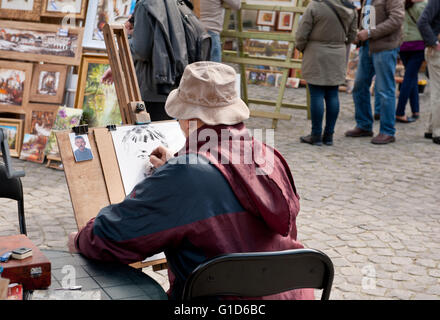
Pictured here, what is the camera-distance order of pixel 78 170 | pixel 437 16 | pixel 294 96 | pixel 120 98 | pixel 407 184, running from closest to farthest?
pixel 78 170 < pixel 120 98 < pixel 407 184 < pixel 437 16 < pixel 294 96

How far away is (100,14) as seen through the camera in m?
6.13

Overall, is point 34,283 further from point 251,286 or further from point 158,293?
point 251,286

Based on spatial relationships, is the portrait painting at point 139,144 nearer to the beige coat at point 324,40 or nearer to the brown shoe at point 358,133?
the beige coat at point 324,40

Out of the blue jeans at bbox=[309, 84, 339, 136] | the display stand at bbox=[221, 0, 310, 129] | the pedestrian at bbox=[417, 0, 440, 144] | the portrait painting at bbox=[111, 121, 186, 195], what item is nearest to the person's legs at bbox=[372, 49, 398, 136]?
the pedestrian at bbox=[417, 0, 440, 144]

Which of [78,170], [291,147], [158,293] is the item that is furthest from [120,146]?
[291,147]

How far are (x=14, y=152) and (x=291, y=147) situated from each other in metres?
2.93

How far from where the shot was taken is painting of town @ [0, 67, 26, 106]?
20.1ft

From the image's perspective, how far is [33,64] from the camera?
6125 millimetres

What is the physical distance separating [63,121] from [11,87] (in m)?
0.75

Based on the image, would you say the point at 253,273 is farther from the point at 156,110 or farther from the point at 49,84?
the point at 49,84

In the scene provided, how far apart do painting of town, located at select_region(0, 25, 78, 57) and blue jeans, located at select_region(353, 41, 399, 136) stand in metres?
3.33

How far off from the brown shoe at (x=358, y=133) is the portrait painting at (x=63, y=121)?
11.1 ft

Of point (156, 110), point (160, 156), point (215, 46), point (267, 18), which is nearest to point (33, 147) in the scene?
point (156, 110)

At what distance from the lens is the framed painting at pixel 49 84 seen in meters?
6.06
